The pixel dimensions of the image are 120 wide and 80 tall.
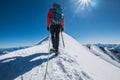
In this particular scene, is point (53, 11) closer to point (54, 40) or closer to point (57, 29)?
point (57, 29)

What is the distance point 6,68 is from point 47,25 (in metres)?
4.18

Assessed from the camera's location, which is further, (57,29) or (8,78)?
(57,29)

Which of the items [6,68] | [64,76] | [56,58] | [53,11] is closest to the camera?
[64,76]

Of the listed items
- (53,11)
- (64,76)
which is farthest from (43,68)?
(53,11)

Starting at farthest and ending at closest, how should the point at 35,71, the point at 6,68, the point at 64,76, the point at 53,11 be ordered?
the point at 53,11
the point at 6,68
the point at 35,71
the point at 64,76

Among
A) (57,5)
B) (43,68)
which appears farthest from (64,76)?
(57,5)

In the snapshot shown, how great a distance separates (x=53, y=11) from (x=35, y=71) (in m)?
4.78

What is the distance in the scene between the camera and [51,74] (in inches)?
315

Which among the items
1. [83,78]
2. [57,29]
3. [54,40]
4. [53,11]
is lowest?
[83,78]

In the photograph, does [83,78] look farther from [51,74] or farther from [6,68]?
[6,68]

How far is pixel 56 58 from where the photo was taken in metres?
10.2

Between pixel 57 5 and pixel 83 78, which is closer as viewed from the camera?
pixel 83 78

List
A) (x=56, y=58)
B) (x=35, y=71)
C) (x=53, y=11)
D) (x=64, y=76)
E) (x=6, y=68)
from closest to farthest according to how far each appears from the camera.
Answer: (x=64, y=76), (x=35, y=71), (x=6, y=68), (x=56, y=58), (x=53, y=11)

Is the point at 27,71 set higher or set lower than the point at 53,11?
lower
